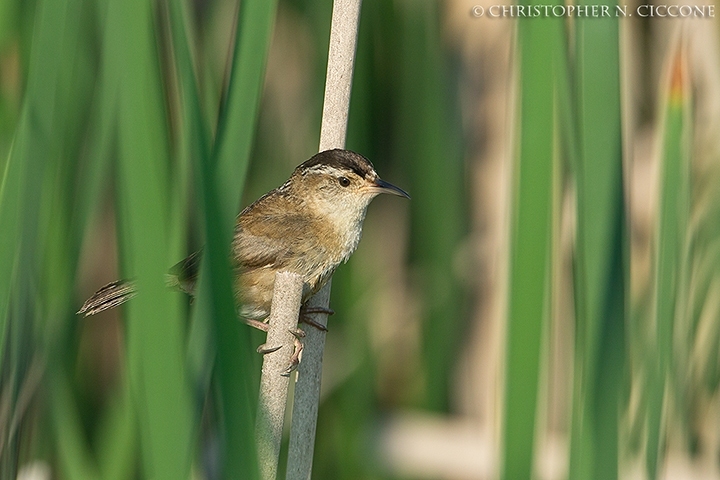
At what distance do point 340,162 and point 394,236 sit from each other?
0.93m

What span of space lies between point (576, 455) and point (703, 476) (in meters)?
1.33

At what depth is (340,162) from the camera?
6.80 feet

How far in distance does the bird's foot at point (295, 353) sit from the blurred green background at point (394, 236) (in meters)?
0.12

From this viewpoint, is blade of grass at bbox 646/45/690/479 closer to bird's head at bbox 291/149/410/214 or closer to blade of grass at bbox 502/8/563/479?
blade of grass at bbox 502/8/563/479

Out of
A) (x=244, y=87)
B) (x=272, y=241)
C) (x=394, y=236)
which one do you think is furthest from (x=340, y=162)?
(x=394, y=236)

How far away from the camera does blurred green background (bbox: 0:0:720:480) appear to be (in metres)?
1.17

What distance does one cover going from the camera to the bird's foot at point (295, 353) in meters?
1.58

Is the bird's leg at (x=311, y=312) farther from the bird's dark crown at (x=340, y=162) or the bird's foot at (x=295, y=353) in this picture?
the bird's dark crown at (x=340, y=162)

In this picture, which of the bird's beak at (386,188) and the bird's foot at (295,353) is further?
the bird's beak at (386,188)

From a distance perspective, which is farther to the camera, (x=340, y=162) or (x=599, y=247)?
(x=340, y=162)

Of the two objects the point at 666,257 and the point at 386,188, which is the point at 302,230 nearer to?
the point at 386,188

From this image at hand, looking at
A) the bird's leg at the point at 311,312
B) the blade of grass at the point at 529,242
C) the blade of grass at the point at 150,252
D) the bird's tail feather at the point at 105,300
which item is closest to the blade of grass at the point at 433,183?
the bird's leg at the point at 311,312

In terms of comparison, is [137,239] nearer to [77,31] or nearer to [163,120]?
[163,120]

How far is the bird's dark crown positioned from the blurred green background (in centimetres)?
28
